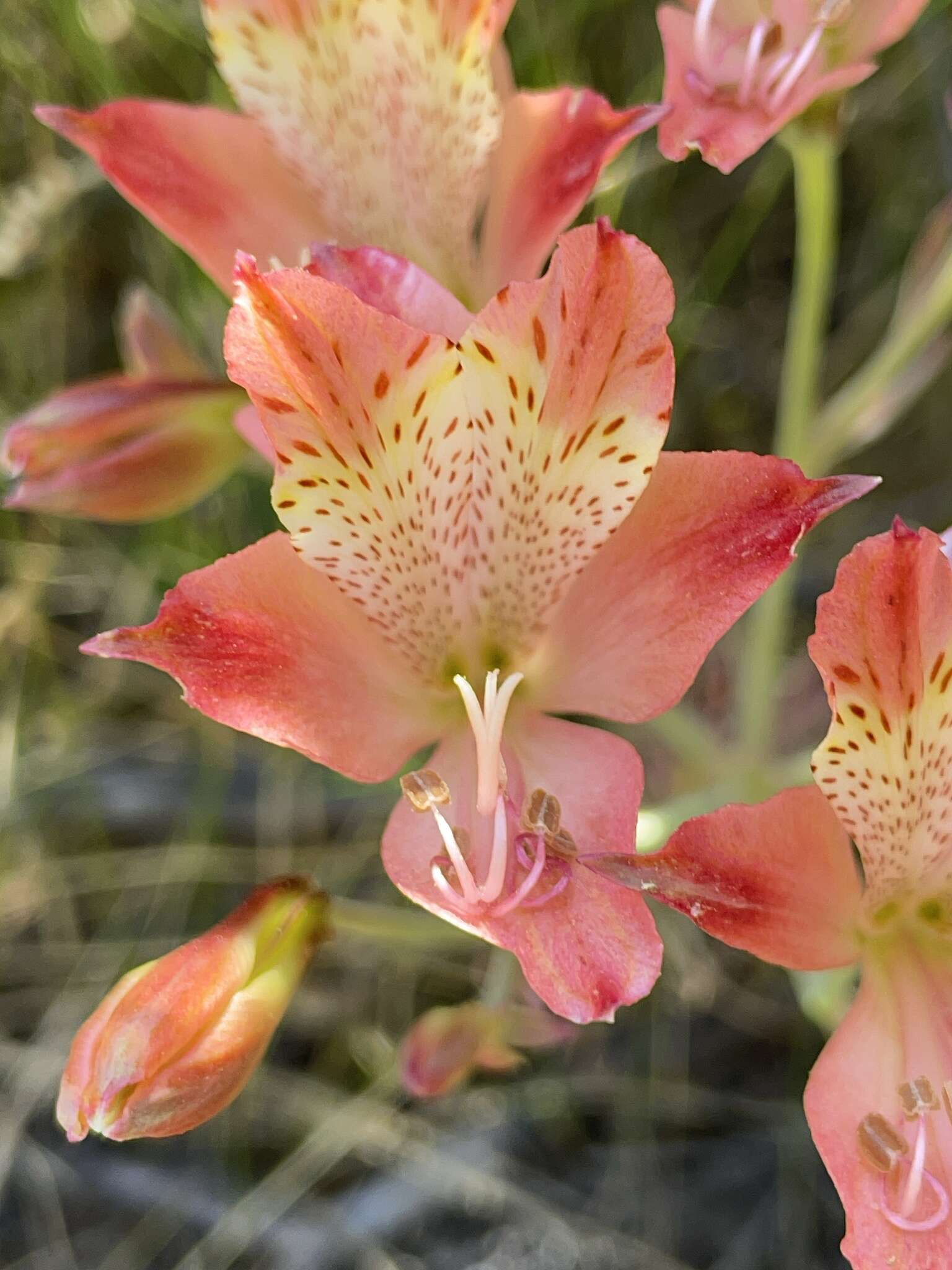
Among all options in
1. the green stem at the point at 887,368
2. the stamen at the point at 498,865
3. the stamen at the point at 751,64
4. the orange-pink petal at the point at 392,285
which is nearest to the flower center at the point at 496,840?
the stamen at the point at 498,865

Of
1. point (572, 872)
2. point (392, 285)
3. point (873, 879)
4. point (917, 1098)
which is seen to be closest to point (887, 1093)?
point (917, 1098)

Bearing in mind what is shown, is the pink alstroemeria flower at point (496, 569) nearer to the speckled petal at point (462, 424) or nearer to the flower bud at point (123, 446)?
the speckled petal at point (462, 424)

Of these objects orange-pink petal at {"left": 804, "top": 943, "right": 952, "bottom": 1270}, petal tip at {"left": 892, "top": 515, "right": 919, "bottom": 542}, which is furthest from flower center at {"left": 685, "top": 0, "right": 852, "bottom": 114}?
orange-pink petal at {"left": 804, "top": 943, "right": 952, "bottom": 1270}

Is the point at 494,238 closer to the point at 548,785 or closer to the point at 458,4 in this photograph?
the point at 458,4

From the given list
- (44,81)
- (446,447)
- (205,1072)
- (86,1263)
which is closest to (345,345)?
(446,447)

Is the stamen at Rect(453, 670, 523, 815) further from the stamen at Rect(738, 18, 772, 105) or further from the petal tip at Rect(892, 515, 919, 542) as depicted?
the stamen at Rect(738, 18, 772, 105)

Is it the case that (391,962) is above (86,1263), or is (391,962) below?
above

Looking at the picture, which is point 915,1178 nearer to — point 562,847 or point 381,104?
point 562,847
